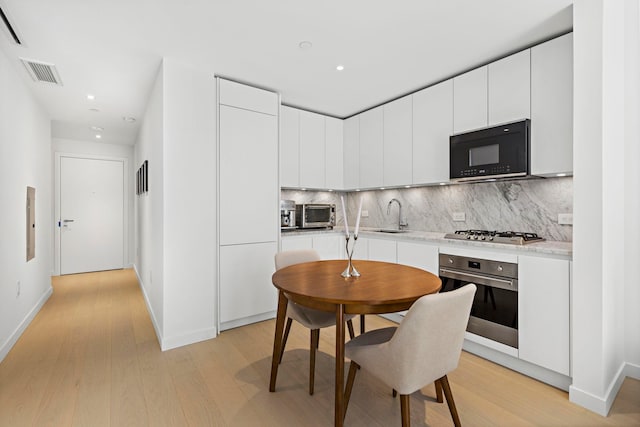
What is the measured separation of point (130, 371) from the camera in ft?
7.47

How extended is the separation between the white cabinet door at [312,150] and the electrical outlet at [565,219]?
99.4 inches

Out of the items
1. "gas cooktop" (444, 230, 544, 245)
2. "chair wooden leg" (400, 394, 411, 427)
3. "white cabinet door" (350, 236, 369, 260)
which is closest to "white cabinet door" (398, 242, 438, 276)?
"gas cooktop" (444, 230, 544, 245)

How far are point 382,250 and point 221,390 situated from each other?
1.97m

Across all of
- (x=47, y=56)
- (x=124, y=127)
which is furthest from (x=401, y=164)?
(x=124, y=127)

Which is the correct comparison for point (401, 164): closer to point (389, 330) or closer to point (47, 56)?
point (389, 330)

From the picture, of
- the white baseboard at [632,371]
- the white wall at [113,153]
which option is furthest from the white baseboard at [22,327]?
the white baseboard at [632,371]

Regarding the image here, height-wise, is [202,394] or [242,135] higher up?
[242,135]

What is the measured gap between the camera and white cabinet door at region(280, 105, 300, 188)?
12.2ft

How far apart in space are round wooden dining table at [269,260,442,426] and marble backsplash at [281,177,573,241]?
1.33 m

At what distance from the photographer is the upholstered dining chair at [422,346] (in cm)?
129

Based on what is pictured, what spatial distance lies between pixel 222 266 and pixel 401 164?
220cm

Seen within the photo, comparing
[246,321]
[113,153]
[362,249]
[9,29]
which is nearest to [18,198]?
[9,29]

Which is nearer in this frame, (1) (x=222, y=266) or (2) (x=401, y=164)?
(1) (x=222, y=266)

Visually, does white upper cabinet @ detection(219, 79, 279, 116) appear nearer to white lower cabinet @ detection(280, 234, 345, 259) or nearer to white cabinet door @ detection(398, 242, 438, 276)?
white lower cabinet @ detection(280, 234, 345, 259)
